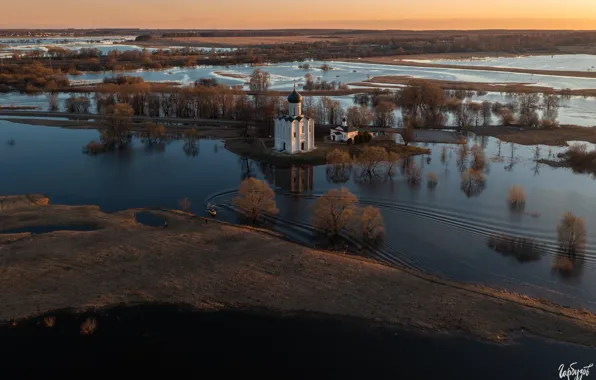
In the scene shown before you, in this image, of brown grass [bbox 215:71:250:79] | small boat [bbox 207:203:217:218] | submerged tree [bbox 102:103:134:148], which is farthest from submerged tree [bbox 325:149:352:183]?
brown grass [bbox 215:71:250:79]

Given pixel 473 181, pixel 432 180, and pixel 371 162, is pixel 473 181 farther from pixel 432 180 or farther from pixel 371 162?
pixel 371 162

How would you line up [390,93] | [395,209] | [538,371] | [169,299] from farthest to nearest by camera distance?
[390,93], [395,209], [169,299], [538,371]

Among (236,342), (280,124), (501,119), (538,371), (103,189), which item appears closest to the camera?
(538,371)

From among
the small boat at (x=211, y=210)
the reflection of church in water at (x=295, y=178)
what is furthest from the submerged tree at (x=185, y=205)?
the reflection of church in water at (x=295, y=178)

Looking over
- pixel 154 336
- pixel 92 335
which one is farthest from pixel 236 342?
pixel 92 335

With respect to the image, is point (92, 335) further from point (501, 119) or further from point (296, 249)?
point (501, 119)

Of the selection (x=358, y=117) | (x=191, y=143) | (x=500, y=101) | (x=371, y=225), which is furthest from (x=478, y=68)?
(x=371, y=225)
